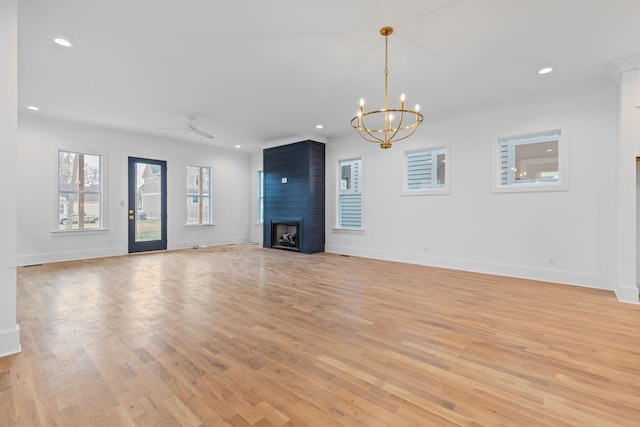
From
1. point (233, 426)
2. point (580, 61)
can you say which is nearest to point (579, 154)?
point (580, 61)

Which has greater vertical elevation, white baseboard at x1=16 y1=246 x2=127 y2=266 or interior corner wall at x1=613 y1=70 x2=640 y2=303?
interior corner wall at x1=613 y1=70 x2=640 y2=303

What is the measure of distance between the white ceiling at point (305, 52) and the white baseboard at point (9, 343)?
278cm

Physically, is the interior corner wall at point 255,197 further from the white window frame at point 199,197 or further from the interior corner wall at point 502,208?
the interior corner wall at point 502,208

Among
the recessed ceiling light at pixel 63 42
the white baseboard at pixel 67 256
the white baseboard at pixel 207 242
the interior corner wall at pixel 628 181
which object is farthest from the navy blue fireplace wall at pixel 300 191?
the interior corner wall at pixel 628 181

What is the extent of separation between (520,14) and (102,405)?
4.39 metres

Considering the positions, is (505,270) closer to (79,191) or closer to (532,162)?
(532,162)

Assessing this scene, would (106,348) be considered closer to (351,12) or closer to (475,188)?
(351,12)

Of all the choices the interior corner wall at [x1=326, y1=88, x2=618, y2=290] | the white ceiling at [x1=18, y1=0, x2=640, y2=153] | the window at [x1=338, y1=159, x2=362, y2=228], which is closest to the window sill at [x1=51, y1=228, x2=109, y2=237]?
the white ceiling at [x1=18, y1=0, x2=640, y2=153]

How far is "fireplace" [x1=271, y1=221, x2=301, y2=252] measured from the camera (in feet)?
25.2

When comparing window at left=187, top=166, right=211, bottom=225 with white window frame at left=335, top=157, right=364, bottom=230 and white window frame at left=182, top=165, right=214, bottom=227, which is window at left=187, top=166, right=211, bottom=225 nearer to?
white window frame at left=182, top=165, right=214, bottom=227

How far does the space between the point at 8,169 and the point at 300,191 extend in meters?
5.54

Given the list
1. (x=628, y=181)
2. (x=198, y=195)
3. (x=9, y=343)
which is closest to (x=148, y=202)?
(x=198, y=195)

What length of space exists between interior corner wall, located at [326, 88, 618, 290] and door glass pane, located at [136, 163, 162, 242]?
5.07 metres

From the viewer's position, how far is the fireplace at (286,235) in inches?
302
